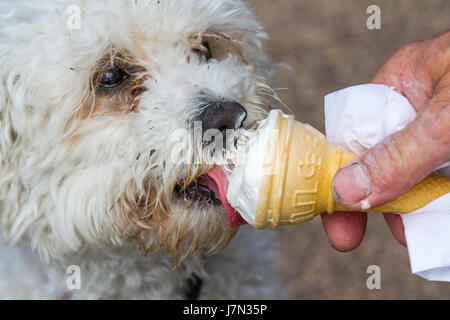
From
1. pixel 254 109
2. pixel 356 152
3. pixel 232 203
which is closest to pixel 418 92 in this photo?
pixel 356 152

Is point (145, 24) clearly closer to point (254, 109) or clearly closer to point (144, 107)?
point (144, 107)

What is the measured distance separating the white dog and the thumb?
0.96ft

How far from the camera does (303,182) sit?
3.59 feet

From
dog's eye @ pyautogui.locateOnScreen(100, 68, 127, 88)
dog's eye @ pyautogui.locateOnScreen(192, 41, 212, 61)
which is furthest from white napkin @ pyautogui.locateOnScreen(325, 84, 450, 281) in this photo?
dog's eye @ pyautogui.locateOnScreen(100, 68, 127, 88)

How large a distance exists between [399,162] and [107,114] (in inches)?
28.3

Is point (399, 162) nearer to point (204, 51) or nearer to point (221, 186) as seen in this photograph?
point (221, 186)

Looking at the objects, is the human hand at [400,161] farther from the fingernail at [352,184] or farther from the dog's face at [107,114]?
the dog's face at [107,114]

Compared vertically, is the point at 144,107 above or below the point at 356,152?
above

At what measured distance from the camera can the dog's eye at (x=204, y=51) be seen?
1530 millimetres

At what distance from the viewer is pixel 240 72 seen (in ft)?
4.93

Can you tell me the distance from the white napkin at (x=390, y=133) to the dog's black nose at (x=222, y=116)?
20 centimetres

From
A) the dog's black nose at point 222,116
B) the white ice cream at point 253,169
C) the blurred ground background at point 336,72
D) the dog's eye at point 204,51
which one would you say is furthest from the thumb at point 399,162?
the blurred ground background at point 336,72
